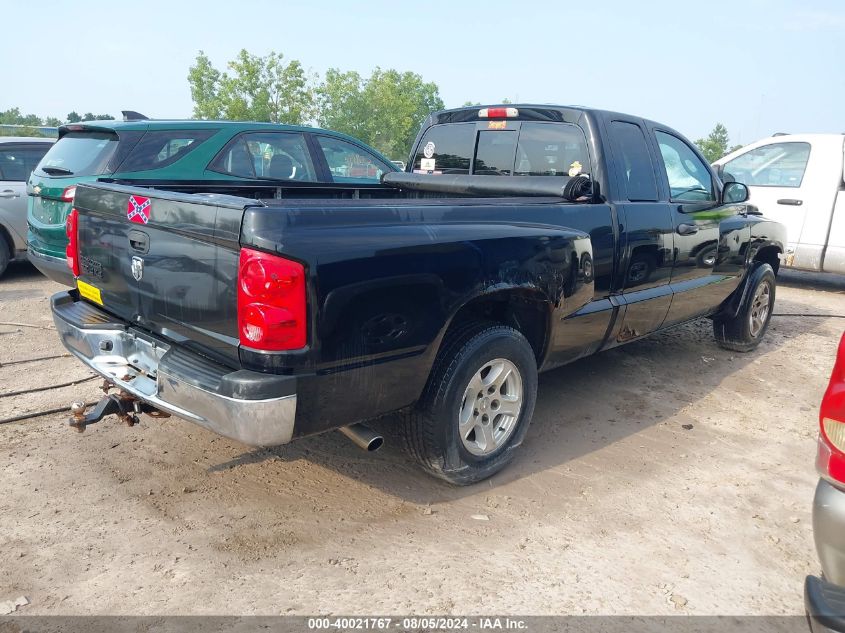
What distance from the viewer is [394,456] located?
3736mm

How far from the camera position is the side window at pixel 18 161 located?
26.1 feet

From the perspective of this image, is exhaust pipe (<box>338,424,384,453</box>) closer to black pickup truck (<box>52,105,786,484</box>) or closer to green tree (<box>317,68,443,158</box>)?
black pickup truck (<box>52,105,786,484</box>)

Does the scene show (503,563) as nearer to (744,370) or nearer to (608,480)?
(608,480)

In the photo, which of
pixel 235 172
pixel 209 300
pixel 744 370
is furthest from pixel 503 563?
pixel 235 172

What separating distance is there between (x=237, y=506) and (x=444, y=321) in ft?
4.43

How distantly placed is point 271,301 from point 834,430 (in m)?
1.93

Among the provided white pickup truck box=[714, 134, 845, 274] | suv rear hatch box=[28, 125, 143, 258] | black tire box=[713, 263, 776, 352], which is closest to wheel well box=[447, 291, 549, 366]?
black tire box=[713, 263, 776, 352]

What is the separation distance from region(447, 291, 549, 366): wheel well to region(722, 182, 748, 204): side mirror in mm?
2545

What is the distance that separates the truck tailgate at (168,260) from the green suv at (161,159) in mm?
2096

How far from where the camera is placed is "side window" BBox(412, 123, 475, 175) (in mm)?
4855

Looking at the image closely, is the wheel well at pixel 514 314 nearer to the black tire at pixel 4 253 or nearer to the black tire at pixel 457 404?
the black tire at pixel 457 404

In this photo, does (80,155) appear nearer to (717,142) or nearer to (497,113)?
(497,113)

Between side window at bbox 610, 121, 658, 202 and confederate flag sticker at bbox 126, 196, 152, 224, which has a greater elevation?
side window at bbox 610, 121, 658, 202

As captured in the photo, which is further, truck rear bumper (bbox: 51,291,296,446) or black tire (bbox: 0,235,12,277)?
black tire (bbox: 0,235,12,277)
